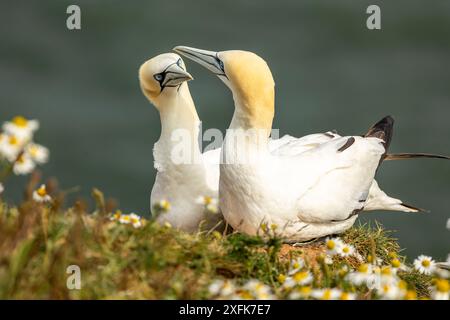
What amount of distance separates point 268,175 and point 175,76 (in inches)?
43.7

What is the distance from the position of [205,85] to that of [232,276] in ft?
28.8

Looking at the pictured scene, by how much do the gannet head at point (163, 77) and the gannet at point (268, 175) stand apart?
0.17 metres

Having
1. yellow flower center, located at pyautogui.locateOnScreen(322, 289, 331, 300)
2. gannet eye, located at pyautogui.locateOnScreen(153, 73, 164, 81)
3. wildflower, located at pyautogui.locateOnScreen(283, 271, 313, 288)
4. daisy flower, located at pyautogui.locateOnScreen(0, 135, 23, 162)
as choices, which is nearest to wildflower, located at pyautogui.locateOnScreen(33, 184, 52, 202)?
daisy flower, located at pyautogui.locateOnScreen(0, 135, 23, 162)

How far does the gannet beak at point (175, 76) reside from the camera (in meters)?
6.84

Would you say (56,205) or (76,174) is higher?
(56,205)

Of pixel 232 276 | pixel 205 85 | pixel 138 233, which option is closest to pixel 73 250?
pixel 138 233

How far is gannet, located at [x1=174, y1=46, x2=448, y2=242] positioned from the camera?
6398 mm

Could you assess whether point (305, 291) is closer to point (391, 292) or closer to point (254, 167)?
point (391, 292)

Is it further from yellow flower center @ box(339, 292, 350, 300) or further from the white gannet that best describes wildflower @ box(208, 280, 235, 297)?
the white gannet

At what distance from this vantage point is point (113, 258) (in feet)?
15.2

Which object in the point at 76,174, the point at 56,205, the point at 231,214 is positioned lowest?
the point at 76,174

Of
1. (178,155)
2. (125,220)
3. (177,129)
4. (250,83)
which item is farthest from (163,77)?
(125,220)
